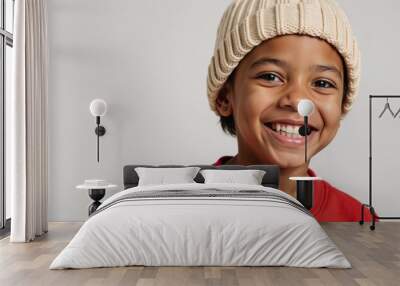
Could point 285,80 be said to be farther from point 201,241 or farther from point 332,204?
point 201,241

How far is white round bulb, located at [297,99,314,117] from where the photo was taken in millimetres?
6508

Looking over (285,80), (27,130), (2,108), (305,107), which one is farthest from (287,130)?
(2,108)

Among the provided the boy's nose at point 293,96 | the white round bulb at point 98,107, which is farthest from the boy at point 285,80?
the white round bulb at point 98,107

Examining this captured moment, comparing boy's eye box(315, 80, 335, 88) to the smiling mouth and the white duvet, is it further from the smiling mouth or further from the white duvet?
the white duvet

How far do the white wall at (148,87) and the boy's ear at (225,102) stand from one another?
168 mm

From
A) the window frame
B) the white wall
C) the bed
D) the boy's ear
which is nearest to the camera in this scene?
the bed

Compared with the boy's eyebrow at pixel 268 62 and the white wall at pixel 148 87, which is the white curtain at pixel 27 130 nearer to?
the white wall at pixel 148 87

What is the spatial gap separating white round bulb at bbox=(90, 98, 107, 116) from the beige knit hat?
1.25 metres

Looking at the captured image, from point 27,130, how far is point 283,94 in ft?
9.20

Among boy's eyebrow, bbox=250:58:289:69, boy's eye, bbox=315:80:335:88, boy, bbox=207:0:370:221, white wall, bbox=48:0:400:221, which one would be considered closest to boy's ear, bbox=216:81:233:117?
boy, bbox=207:0:370:221

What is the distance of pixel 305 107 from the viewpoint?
21.3 feet

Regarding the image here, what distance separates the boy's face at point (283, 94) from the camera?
6.64m

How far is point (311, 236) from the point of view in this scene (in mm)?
4418

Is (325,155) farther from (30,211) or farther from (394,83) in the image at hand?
(30,211)
